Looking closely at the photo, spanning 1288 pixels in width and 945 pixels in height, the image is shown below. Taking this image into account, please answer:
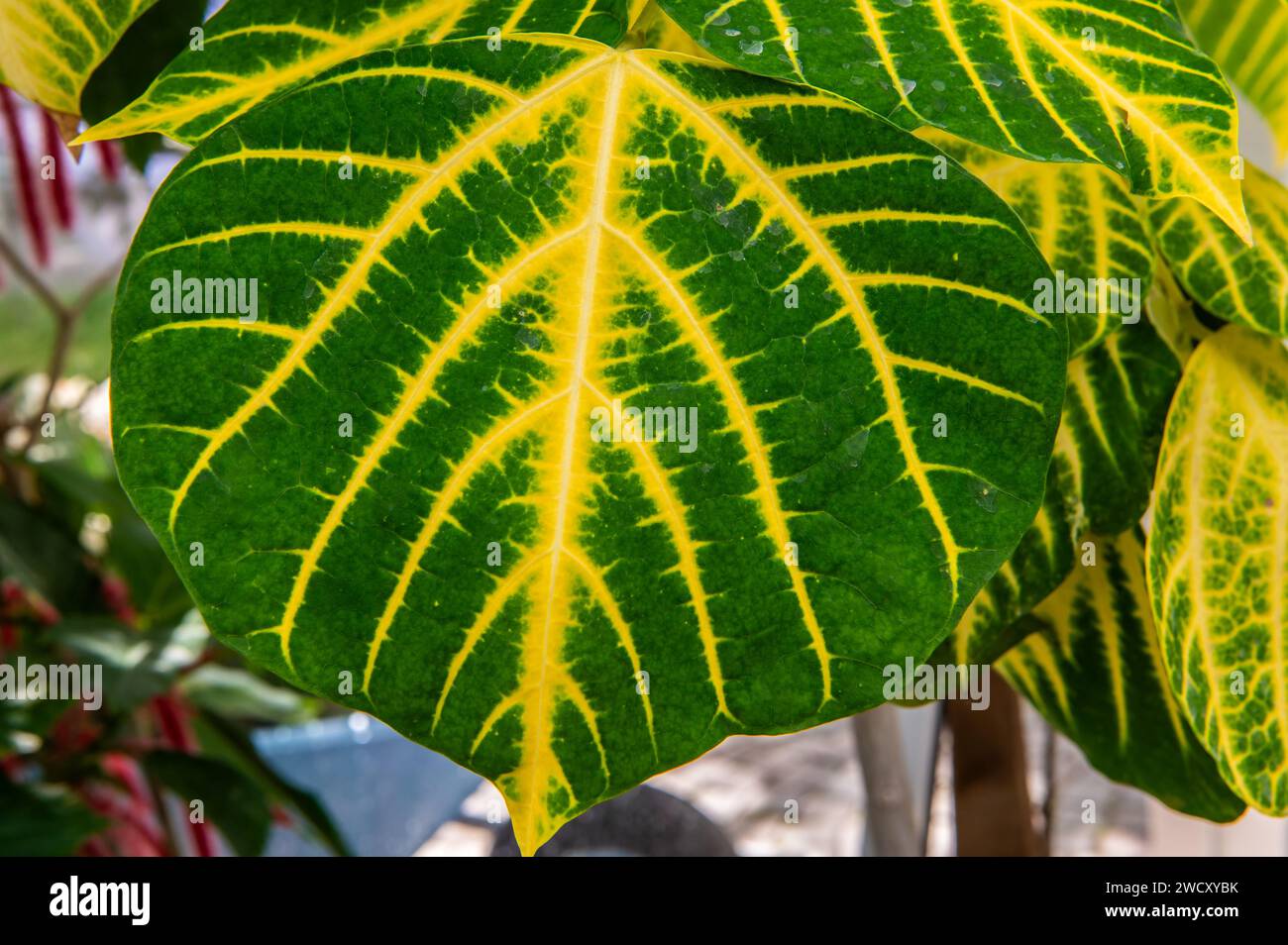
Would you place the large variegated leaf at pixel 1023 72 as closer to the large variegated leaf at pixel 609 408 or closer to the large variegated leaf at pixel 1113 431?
the large variegated leaf at pixel 609 408

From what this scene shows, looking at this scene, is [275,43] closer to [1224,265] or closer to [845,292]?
[845,292]

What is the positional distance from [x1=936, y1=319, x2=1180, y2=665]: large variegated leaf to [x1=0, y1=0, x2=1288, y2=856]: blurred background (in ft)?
0.78

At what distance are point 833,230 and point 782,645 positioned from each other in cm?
11

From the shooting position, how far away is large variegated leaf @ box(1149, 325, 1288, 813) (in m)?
0.41

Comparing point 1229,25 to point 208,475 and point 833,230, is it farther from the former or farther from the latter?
point 208,475

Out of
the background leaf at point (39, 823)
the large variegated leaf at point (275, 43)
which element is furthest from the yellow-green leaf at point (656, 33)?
the background leaf at point (39, 823)

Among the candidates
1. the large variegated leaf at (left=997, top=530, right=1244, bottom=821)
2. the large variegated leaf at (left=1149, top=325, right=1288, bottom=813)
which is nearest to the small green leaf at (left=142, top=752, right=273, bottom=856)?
the large variegated leaf at (left=997, top=530, right=1244, bottom=821)

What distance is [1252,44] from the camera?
622mm

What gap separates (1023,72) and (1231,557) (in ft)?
0.76

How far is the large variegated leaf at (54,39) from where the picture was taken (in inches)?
14.2

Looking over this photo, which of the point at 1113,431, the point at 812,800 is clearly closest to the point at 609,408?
the point at 1113,431

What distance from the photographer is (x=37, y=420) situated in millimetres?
1050

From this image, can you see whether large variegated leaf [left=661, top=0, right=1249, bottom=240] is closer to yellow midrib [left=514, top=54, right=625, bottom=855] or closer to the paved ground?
yellow midrib [left=514, top=54, right=625, bottom=855]

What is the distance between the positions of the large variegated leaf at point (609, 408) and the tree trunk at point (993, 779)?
1.23 ft
